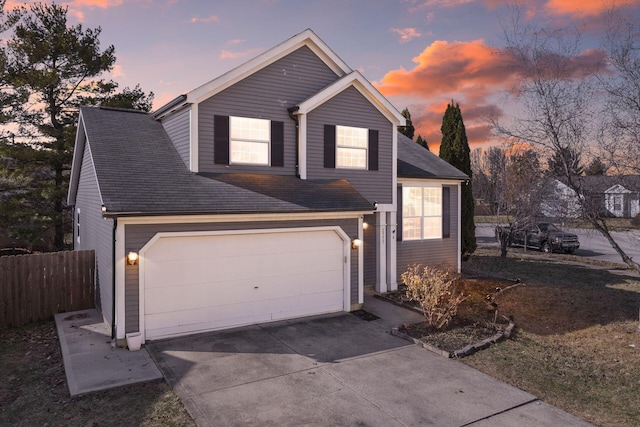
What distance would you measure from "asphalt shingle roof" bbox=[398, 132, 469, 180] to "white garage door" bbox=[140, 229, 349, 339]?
4.83 metres

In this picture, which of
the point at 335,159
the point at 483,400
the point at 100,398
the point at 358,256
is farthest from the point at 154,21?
the point at 483,400

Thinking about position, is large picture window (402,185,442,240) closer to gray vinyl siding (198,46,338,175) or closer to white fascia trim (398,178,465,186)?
white fascia trim (398,178,465,186)

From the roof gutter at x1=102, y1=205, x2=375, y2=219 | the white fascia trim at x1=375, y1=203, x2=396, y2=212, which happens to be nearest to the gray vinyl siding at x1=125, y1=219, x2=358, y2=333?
the roof gutter at x1=102, y1=205, x2=375, y2=219

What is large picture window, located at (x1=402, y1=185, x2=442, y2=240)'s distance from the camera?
14.7m

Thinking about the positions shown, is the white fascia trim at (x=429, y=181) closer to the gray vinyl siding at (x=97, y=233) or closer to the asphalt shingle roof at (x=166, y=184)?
the asphalt shingle roof at (x=166, y=184)

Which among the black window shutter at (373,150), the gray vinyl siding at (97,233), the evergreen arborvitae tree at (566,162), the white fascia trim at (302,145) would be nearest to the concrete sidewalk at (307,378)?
the gray vinyl siding at (97,233)

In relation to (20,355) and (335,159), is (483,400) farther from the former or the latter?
(20,355)

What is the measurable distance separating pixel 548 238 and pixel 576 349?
1743 centimetres

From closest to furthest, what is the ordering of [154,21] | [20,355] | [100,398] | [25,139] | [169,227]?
[100,398] < [20,355] < [169,227] < [154,21] < [25,139]

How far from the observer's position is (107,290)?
31.9 ft

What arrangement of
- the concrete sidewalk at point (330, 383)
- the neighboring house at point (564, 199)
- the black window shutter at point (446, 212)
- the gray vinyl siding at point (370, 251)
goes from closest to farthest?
the concrete sidewalk at point (330, 383) → the neighboring house at point (564, 199) → the gray vinyl siding at point (370, 251) → the black window shutter at point (446, 212)

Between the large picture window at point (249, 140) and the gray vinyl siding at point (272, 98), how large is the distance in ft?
0.65

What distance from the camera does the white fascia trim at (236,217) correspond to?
336 inches

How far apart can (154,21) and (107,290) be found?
927 cm
